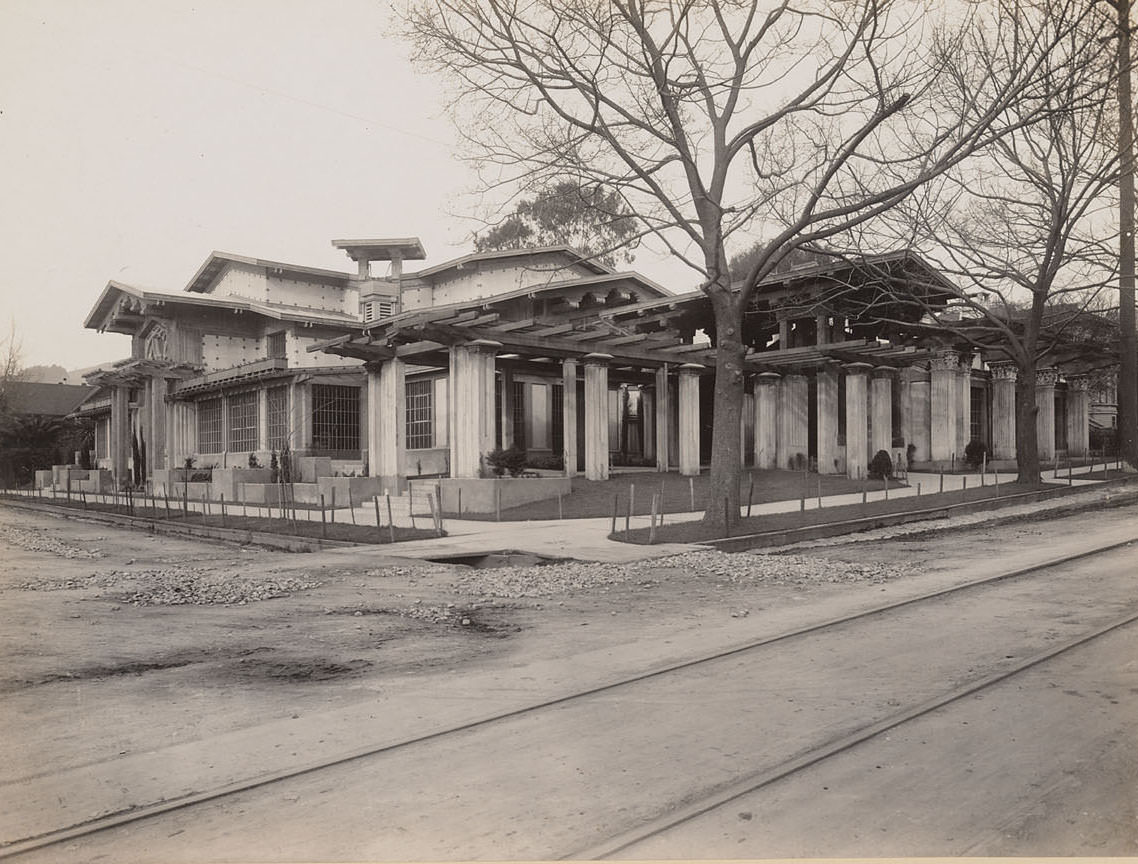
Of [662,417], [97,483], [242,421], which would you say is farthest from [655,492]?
[97,483]

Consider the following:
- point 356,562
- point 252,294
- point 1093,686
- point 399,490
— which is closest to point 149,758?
point 1093,686

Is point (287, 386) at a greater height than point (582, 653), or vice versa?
point (287, 386)

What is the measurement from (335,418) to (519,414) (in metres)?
7.45

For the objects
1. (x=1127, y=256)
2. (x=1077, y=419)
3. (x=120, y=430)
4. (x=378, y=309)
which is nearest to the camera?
(x=1127, y=256)

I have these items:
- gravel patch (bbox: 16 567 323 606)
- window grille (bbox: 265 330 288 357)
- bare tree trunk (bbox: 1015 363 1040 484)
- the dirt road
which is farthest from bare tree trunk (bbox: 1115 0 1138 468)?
window grille (bbox: 265 330 288 357)

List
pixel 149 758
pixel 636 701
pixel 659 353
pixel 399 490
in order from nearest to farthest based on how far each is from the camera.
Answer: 1. pixel 149 758
2. pixel 636 701
3. pixel 399 490
4. pixel 659 353

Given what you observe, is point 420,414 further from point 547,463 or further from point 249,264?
point 249,264

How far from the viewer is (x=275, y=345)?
34188mm

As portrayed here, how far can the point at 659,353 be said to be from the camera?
28.4m

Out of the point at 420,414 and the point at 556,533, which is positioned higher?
the point at 420,414

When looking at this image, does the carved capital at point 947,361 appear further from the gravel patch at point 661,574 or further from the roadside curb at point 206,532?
the roadside curb at point 206,532

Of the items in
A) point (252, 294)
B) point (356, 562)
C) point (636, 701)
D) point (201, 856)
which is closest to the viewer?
point (201, 856)

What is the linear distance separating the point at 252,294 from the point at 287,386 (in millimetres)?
4981

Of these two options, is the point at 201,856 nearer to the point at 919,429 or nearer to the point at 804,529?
the point at 804,529
